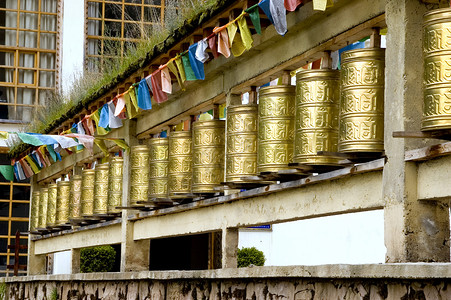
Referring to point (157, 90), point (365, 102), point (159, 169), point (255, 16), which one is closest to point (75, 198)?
point (159, 169)

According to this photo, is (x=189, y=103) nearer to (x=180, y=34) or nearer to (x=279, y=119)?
(x=180, y=34)

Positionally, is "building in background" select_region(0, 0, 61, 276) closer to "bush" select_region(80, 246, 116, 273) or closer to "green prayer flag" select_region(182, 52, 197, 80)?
"bush" select_region(80, 246, 116, 273)

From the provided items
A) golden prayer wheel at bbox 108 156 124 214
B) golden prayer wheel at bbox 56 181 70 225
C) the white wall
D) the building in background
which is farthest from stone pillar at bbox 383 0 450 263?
the building in background

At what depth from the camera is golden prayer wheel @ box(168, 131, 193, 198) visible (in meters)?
9.34

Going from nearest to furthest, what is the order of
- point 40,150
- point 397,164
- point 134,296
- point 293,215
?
point 397,164
point 293,215
point 134,296
point 40,150

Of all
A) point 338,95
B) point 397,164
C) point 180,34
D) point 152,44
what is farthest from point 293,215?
point 152,44

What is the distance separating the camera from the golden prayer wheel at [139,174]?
1060cm

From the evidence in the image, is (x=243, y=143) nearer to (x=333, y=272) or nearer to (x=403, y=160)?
(x=403, y=160)

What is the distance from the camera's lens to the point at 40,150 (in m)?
13.9

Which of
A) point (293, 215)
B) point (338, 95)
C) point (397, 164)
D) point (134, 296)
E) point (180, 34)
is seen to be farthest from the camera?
point (134, 296)

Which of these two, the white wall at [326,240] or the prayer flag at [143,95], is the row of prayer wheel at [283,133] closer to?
the prayer flag at [143,95]

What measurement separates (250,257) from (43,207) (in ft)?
11.4

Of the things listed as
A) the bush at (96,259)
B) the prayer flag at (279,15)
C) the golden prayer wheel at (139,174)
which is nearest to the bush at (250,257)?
the bush at (96,259)

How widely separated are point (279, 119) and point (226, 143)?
0.99 m
